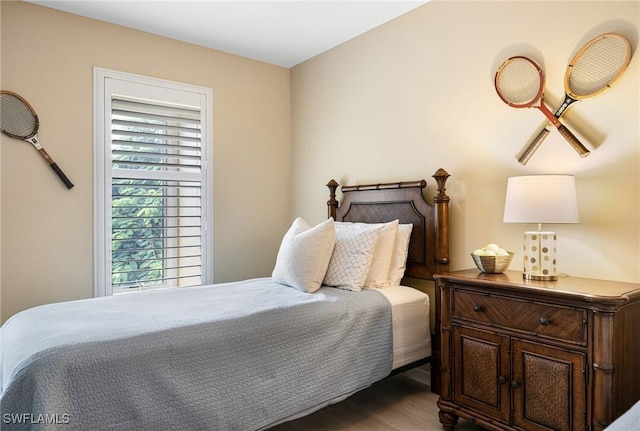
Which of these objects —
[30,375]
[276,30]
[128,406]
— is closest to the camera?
[30,375]

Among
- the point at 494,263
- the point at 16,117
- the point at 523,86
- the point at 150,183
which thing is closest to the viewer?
the point at 494,263

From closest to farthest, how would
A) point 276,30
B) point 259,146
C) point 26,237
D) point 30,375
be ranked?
point 30,375
point 26,237
point 276,30
point 259,146

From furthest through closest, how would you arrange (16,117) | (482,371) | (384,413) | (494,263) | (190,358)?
(16,117) → (384,413) → (494,263) → (482,371) → (190,358)

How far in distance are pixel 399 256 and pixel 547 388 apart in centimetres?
122

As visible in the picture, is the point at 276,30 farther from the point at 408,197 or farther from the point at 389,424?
the point at 389,424

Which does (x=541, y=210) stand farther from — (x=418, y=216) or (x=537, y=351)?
(x=418, y=216)

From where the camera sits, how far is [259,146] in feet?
13.0

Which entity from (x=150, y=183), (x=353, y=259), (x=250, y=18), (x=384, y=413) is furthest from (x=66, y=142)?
(x=384, y=413)

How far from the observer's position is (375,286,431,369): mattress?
2.51 meters

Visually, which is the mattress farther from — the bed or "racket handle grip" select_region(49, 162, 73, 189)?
"racket handle grip" select_region(49, 162, 73, 189)

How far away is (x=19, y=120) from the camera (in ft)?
9.25

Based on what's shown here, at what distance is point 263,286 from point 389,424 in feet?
3.68

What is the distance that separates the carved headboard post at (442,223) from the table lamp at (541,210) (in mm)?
581

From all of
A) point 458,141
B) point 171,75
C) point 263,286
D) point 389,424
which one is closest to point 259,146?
point 171,75
